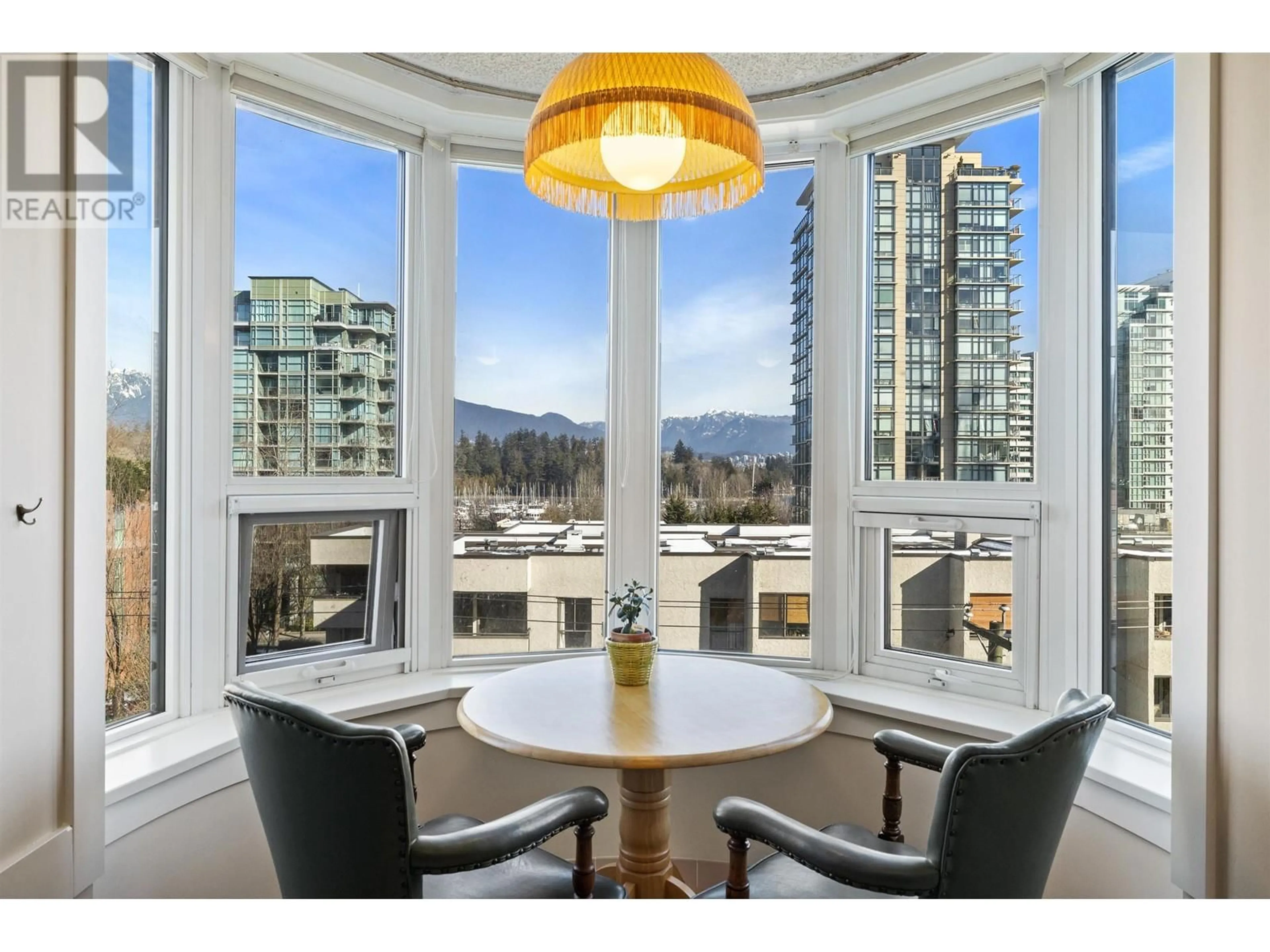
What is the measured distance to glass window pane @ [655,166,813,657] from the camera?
274 cm

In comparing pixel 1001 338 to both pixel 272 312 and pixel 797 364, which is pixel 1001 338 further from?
A: pixel 272 312

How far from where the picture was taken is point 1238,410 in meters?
1.46

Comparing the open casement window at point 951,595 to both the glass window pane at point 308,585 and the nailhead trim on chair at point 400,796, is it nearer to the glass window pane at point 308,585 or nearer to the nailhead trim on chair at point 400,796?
the nailhead trim on chair at point 400,796

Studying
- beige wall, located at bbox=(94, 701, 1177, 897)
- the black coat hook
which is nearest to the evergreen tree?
beige wall, located at bbox=(94, 701, 1177, 897)

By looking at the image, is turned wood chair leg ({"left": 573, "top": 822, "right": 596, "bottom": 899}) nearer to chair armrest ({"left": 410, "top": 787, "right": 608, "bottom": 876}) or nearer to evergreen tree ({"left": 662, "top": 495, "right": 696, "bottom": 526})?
chair armrest ({"left": 410, "top": 787, "right": 608, "bottom": 876})

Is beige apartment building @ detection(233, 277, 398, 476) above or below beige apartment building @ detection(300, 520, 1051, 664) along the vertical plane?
above

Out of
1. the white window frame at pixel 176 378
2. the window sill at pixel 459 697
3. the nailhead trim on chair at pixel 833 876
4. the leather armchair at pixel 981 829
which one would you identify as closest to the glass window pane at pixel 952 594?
the window sill at pixel 459 697

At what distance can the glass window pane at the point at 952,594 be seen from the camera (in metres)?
2.42

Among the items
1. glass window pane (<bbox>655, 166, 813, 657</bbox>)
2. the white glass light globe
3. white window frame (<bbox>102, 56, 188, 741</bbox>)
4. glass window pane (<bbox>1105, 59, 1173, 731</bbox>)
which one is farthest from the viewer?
glass window pane (<bbox>655, 166, 813, 657</bbox>)

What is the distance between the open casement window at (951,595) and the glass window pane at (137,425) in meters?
2.12

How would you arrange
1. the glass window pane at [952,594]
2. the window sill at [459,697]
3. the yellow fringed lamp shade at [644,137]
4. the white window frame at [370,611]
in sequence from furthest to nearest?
the glass window pane at [952,594] → the white window frame at [370,611] → the window sill at [459,697] → the yellow fringed lamp shade at [644,137]

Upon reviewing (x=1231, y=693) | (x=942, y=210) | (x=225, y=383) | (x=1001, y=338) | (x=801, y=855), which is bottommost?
(x=801, y=855)
